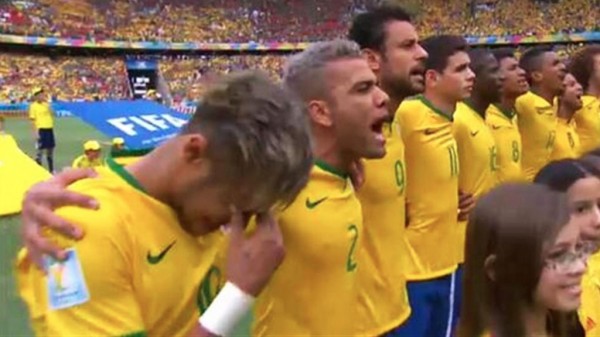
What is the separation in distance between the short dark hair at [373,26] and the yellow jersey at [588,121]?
387cm

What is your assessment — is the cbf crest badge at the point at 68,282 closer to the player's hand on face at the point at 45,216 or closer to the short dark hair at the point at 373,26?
the player's hand on face at the point at 45,216

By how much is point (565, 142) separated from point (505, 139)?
1156 mm

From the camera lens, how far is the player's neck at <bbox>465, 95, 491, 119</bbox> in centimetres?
627

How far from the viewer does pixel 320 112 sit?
134 inches

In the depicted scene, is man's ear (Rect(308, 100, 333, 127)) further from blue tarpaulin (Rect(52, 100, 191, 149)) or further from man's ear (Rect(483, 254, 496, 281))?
blue tarpaulin (Rect(52, 100, 191, 149))

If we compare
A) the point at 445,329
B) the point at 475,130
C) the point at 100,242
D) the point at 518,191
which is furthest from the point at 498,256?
the point at 475,130

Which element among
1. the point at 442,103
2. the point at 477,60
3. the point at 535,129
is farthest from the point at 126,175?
the point at 535,129

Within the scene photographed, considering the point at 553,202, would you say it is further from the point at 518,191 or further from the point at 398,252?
the point at 398,252

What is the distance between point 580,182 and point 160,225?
151 centimetres

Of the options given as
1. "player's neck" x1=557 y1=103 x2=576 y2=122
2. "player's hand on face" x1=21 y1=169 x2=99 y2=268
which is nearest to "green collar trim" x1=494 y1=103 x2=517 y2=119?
"player's neck" x1=557 y1=103 x2=576 y2=122

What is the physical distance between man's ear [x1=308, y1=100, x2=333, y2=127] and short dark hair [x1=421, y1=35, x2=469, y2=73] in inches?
91.9

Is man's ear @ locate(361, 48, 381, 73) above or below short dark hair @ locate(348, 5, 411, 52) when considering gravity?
below

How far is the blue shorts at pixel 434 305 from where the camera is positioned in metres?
4.91

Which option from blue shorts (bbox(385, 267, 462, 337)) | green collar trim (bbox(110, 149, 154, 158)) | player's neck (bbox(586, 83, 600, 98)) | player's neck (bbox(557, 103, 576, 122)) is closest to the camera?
green collar trim (bbox(110, 149, 154, 158))
